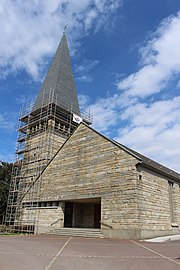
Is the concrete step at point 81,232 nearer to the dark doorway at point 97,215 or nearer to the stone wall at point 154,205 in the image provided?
the stone wall at point 154,205

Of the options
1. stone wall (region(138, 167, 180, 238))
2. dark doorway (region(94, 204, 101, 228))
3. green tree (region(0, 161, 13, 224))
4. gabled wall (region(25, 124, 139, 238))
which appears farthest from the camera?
green tree (region(0, 161, 13, 224))

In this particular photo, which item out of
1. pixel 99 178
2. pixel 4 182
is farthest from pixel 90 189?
pixel 4 182

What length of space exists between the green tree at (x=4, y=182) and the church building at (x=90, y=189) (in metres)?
2.30

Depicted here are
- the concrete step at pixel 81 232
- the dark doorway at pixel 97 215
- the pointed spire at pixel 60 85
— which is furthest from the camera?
the pointed spire at pixel 60 85

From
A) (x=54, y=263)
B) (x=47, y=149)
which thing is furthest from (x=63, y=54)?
(x=54, y=263)

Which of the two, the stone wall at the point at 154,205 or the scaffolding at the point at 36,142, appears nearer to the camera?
the stone wall at the point at 154,205

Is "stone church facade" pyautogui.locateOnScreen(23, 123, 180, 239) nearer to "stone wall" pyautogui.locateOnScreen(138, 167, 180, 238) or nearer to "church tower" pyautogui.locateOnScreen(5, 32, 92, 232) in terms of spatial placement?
"stone wall" pyautogui.locateOnScreen(138, 167, 180, 238)

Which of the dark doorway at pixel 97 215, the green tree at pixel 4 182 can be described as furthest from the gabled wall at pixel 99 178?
the green tree at pixel 4 182

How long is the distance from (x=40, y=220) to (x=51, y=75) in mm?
22121

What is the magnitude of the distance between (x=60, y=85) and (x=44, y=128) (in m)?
7.63

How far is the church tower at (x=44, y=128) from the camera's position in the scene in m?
27.3

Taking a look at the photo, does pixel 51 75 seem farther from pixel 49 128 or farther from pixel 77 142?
pixel 77 142

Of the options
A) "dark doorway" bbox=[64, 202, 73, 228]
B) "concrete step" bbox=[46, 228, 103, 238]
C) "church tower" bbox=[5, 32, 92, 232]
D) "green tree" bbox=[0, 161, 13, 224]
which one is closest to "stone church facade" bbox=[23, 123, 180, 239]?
"dark doorway" bbox=[64, 202, 73, 228]

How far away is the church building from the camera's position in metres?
14.5
